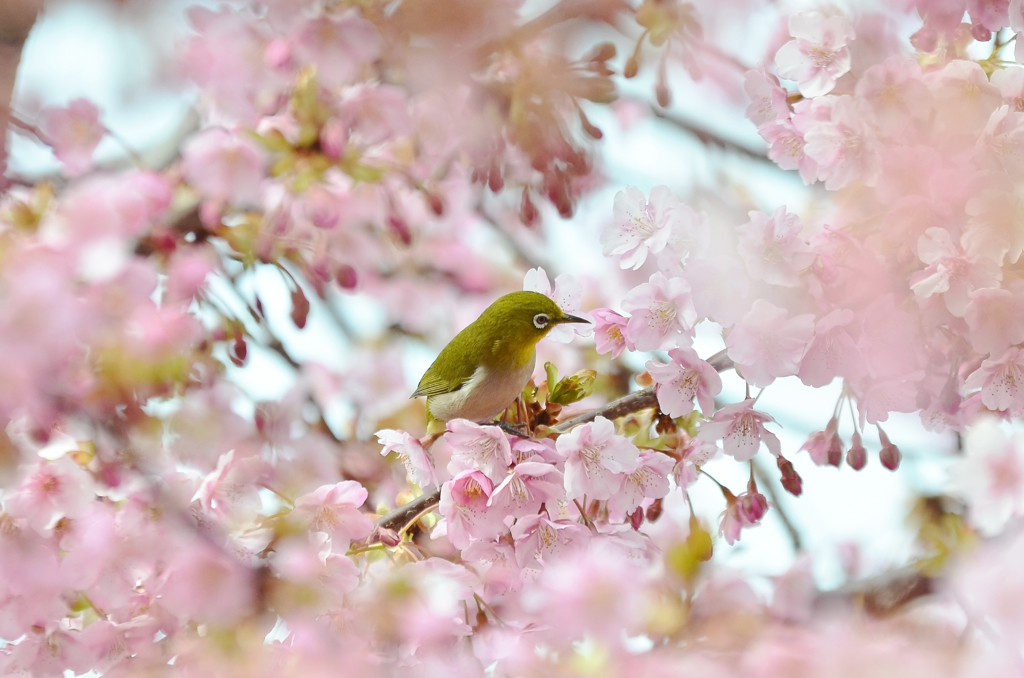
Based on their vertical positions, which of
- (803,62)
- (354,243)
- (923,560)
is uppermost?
(803,62)

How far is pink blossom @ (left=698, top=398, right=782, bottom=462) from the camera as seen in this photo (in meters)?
1.62

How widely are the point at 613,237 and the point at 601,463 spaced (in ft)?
1.70

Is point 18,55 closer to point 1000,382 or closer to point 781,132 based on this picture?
point 781,132

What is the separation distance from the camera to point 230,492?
74.8 inches

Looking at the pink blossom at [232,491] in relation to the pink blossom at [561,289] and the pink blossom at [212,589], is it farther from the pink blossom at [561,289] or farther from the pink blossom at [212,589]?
the pink blossom at [561,289]

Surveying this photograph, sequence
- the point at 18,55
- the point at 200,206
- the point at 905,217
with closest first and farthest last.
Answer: the point at 905,217
the point at 18,55
the point at 200,206

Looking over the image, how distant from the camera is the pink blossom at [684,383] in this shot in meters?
1.56

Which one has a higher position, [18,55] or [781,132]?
[18,55]

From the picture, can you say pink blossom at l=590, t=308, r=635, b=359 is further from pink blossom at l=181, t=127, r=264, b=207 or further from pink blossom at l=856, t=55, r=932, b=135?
pink blossom at l=181, t=127, r=264, b=207

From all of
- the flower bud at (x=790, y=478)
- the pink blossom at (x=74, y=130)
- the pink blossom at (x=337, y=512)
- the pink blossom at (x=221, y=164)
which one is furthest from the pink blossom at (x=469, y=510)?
the pink blossom at (x=74, y=130)

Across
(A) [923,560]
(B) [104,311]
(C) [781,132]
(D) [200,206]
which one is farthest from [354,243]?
(A) [923,560]

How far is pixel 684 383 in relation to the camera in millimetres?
1602

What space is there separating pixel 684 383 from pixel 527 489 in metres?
0.40

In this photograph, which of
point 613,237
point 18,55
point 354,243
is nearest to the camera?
point 18,55
